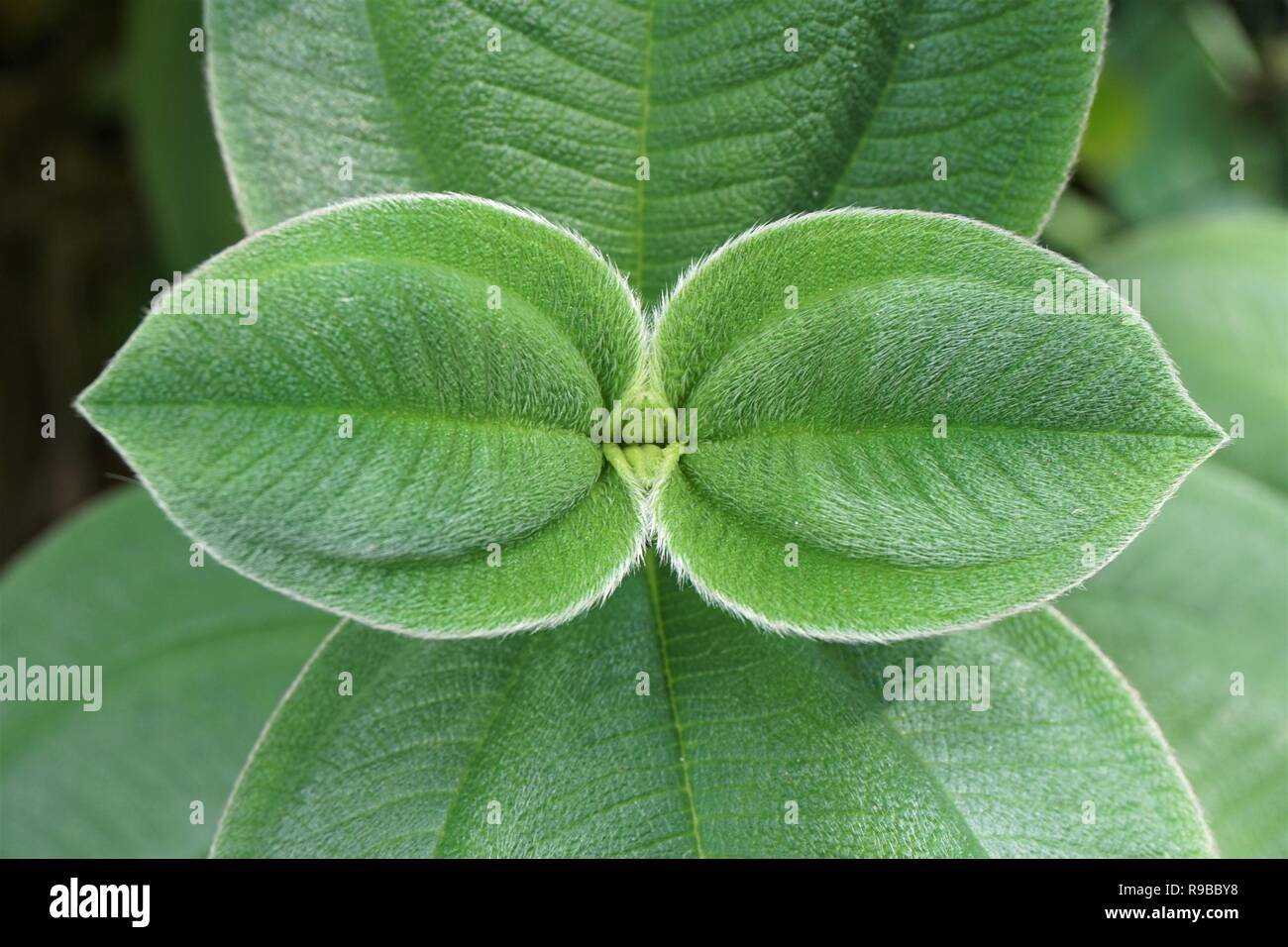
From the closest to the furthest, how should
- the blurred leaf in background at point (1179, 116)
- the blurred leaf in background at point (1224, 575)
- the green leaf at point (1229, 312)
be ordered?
the blurred leaf in background at point (1224, 575) < the green leaf at point (1229, 312) < the blurred leaf in background at point (1179, 116)

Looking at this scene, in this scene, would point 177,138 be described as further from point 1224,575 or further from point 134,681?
point 1224,575

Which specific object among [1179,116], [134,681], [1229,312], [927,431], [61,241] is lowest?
[134,681]

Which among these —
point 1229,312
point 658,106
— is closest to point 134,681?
point 658,106

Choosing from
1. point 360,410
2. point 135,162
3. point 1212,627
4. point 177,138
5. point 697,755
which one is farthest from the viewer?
point 135,162

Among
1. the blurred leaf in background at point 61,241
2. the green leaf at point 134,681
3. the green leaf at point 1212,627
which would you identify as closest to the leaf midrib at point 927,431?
the green leaf at point 1212,627

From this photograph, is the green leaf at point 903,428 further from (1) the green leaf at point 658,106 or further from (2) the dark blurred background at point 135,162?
(2) the dark blurred background at point 135,162

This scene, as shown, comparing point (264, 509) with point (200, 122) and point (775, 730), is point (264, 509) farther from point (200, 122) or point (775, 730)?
point (200, 122)

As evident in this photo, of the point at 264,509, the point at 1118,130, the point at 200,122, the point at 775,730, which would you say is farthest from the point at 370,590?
the point at 1118,130
